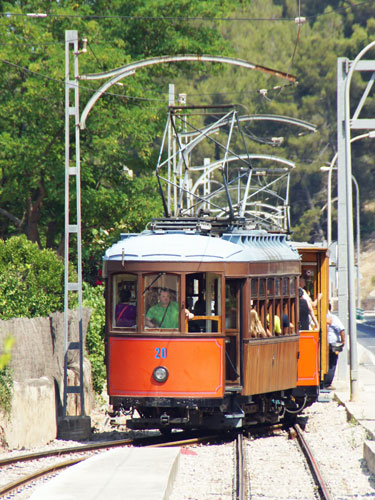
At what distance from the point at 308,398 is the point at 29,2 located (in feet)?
68.0

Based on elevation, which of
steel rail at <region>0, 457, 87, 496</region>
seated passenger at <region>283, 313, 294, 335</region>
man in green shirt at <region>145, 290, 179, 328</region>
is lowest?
steel rail at <region>0, 457, 87, 496</region>

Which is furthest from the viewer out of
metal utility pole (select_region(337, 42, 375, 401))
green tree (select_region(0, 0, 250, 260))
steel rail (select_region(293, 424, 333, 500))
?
green tree (select_region(0, 0, 250, 260))

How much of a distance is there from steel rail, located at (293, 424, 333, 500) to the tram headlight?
2111 mm

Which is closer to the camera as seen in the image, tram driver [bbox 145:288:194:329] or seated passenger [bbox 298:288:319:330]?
tram driver [bbox 145:288:194:329]

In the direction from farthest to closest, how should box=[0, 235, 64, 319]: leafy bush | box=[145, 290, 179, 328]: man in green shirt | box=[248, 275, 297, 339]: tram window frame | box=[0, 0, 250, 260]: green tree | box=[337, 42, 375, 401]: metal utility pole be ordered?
box=[0, 0, 250, 260]: green tree < box=[337, 42, 375, 401]: metal utility pole < box=[0, 235, 64, 319]: leafy bush < box=[248, 275, 297, 339]: tram window frame < box=[145, 290, 179, 328]: man in green shirt

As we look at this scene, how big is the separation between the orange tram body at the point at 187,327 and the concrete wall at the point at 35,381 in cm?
128

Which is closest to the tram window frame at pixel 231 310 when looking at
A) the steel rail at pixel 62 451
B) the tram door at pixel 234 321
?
the tram door at pixel 234 321

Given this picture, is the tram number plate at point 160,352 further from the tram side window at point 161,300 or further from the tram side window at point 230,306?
the tram side window at point 230,306

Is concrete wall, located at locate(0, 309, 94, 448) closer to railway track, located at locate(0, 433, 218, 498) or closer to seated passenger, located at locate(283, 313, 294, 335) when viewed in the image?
railway track, located at locate(0, 433, 218, 498)

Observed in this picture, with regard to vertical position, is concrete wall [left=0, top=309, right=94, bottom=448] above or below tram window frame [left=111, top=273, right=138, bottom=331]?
below

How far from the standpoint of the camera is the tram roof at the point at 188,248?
46.4 ft

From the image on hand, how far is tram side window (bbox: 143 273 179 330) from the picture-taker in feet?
46.2

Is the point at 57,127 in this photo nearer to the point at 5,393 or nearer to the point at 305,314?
the point at 305,314

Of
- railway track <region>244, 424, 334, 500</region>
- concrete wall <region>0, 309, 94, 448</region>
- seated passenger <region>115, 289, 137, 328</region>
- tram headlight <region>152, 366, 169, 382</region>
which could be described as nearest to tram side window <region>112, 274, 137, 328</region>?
seated passenger <region>115, 289, 137, 328</region>
